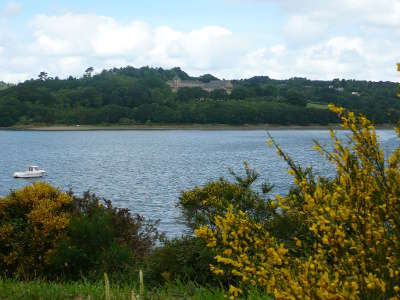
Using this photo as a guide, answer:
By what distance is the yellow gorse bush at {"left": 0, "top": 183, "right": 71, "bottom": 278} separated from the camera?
12.3 meters

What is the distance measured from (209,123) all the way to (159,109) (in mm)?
15514

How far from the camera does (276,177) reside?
63469mm

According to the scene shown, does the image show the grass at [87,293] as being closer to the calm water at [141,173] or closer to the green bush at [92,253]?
the green bush at [92,253]

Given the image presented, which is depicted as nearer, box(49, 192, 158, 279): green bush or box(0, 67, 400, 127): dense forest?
box(49, 192, 158, 279): green bush

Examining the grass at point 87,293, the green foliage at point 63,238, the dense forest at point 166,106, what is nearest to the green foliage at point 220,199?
the green foliage at point 63,238

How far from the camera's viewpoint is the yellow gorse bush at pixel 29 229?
12.3m

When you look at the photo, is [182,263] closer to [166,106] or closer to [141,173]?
[141,173]

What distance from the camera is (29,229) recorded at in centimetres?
1273

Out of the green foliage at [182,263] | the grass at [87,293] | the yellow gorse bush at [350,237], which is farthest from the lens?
the green foliage at [182,263]

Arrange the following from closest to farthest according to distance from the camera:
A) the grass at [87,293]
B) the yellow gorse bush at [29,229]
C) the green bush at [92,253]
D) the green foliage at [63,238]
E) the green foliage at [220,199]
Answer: the grass at [87,293], the green bush at [92,253], the green foliage at [63,238], the yellow gorse bush at [29,229], the green foliage at [220,199]

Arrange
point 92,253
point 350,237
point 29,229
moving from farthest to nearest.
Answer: point 29,229
point 92,253
point 350,237

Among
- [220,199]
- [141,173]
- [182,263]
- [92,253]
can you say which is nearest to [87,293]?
[182,263]

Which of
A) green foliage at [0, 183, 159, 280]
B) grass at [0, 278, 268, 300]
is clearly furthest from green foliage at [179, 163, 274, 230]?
grass at [0, 278, 268, 300]

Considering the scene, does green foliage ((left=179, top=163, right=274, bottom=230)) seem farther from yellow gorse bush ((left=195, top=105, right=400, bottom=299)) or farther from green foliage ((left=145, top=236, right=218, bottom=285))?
yellow gorse bush ((left=195, top=105, right=400, bottom=299))
